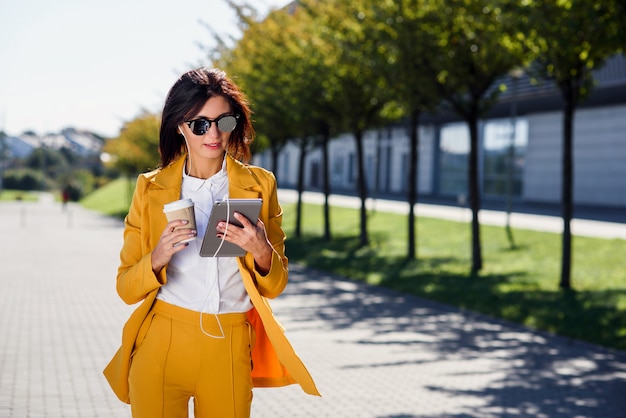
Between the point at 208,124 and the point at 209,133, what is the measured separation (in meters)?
0.03

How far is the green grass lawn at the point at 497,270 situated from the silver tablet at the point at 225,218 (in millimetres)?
8559

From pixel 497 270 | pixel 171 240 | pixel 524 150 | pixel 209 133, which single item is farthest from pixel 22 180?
pixel 171 240

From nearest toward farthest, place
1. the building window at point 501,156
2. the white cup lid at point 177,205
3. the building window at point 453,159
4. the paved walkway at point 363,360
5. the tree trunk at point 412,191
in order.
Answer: the white cup lid at point 177,205
the paved walkway at point 363,360
the tree trunk at point 412,191
the building window at point 501,156
the building window at point 453,159

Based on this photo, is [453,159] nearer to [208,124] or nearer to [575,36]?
[575,36]

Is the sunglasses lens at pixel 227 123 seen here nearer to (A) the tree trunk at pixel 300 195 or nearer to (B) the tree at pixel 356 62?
(B) the tree at pixel 356 62

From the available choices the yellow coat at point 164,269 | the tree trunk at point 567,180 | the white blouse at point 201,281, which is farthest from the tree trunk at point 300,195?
the white blouse at point 201,281

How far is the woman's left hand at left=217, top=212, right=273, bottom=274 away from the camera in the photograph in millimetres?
2879

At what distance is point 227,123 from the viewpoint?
3125 mm

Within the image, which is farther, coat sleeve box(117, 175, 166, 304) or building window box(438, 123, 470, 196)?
building window box(438, 123, 470, 196)

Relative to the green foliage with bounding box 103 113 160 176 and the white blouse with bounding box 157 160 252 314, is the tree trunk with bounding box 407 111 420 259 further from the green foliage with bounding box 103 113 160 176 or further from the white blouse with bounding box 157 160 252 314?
the green foliage with bounding box 103 113 160 176

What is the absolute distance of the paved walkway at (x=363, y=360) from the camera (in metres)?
7.21

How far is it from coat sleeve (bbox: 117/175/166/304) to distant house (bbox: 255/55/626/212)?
22.3 meters

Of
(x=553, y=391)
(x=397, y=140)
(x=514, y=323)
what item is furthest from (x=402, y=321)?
(x=397, y=140)

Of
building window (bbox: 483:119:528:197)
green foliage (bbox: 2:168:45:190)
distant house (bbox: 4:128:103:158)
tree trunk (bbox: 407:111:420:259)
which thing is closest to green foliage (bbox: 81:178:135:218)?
building window (bbox: 483:119:528:197)
